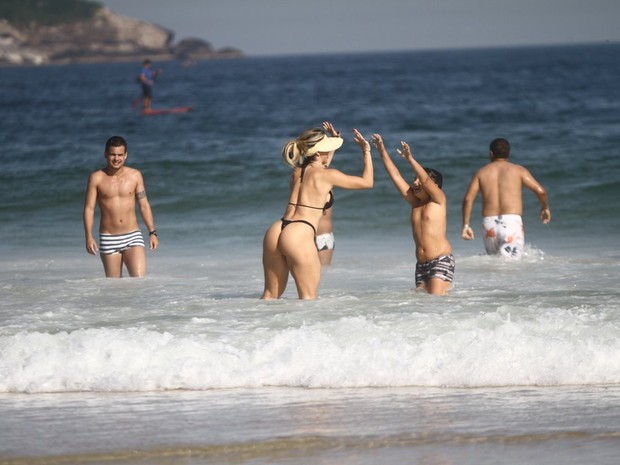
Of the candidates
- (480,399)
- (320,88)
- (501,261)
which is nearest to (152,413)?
(480,399)

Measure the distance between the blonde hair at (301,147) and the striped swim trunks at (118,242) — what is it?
8.47 ft

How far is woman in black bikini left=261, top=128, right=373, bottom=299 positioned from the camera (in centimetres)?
704

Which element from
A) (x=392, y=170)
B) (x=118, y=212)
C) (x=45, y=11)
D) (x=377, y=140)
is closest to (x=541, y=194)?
(x=392, y=170)

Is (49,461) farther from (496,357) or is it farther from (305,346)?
(496,357)

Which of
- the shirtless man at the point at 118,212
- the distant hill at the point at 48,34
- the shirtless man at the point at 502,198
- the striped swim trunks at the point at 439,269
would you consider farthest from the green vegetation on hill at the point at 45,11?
the striped swim trunks at the point at 439,269

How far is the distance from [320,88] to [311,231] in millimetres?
58227

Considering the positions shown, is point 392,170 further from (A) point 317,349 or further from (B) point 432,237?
(A) point 317,349

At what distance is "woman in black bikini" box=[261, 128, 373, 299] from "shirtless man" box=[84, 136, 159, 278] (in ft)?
7.57

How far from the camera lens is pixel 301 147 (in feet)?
23.4

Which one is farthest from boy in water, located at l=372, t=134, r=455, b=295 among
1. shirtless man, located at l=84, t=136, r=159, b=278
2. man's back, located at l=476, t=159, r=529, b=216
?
shirtless man, located at l=84, t=136, r=159, b=278

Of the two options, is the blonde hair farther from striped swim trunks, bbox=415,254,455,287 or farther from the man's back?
the man's back

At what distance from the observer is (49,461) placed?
4871 mm

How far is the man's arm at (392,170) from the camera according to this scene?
24.1ft

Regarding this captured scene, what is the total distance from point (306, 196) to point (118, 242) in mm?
2745
